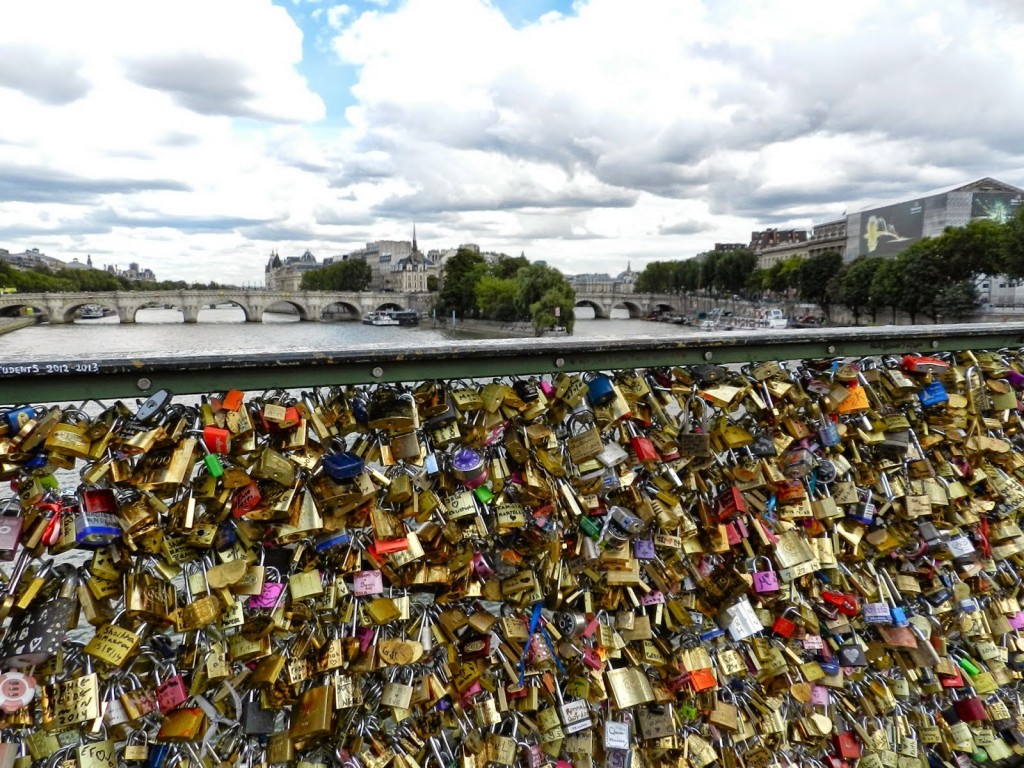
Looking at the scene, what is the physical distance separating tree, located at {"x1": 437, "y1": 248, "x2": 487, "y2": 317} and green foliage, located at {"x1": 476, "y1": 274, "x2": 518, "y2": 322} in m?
3.15

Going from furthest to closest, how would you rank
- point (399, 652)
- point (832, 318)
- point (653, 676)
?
point (832, 318), point (653, 676), point (399, 652)

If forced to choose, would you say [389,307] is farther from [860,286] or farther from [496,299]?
[860,286]

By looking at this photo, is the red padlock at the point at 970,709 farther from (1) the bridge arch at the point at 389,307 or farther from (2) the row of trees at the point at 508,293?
(1) the bridge arch at the point at 389,307

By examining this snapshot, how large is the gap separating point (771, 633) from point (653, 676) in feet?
1.54

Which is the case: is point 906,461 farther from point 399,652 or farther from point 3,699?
point 3,699

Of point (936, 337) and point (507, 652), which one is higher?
point (936, 337)

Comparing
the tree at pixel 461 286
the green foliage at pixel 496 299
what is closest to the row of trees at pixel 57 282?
the tree at pixel 461 286

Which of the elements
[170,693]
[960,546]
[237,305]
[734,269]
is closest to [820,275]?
[734,269]

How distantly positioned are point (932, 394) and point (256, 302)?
54.0 meters

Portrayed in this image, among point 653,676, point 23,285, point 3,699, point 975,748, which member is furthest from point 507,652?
point 23,285

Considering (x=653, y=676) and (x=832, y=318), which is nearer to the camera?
(x=653, y=676)

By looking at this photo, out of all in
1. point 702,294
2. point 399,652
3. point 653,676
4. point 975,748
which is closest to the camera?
point 399,652

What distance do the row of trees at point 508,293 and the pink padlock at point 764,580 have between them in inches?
1499

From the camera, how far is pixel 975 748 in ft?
8.41
